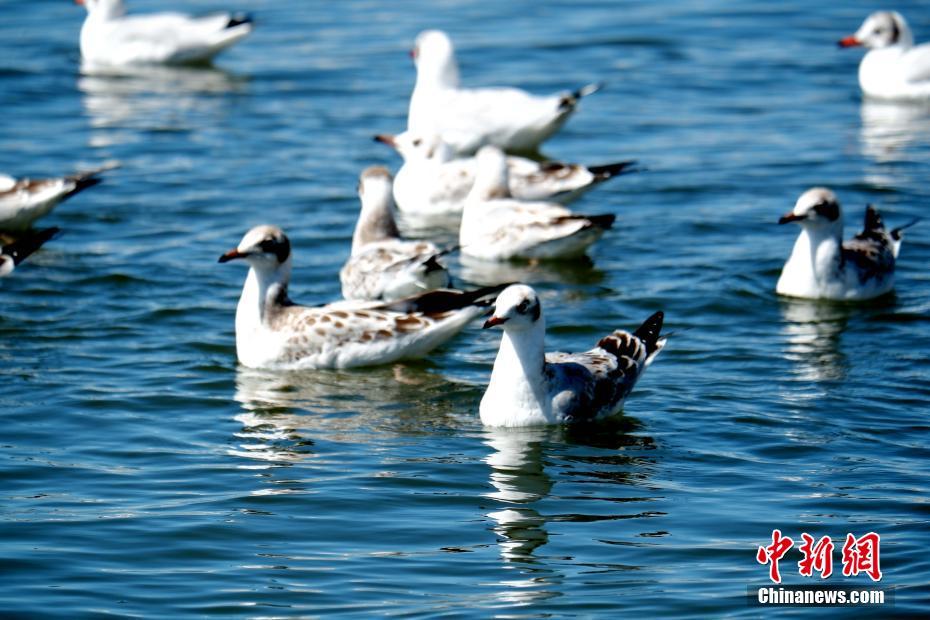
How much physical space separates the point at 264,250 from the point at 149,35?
11.5 metres

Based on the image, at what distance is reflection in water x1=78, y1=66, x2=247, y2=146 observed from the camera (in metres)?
19.8

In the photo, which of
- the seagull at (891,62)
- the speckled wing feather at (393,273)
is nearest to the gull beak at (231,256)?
the speckled wing feather at (393,273)

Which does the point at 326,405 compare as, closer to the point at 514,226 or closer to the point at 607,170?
the point at 514,226

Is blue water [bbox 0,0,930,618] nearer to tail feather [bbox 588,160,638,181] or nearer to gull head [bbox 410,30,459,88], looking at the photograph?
tail feather [bbox 588,160,638,181]

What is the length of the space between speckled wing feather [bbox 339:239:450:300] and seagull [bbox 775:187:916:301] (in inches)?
108

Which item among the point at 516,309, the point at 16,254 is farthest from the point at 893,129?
the point at 516,309

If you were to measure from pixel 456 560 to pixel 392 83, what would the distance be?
14.1 m

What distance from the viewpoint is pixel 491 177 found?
49.6 feet

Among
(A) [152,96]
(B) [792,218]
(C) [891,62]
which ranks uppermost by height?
(A) [152,96]

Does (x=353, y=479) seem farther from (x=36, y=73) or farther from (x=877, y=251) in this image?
(x=36, y=73)

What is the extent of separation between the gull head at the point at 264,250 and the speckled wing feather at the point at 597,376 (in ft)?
7.36

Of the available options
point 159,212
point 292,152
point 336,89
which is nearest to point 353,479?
point 159,212

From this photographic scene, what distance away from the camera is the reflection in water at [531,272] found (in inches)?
554

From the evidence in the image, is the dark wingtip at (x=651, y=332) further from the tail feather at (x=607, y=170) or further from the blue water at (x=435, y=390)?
the tail feather at (x=607, y=170)
